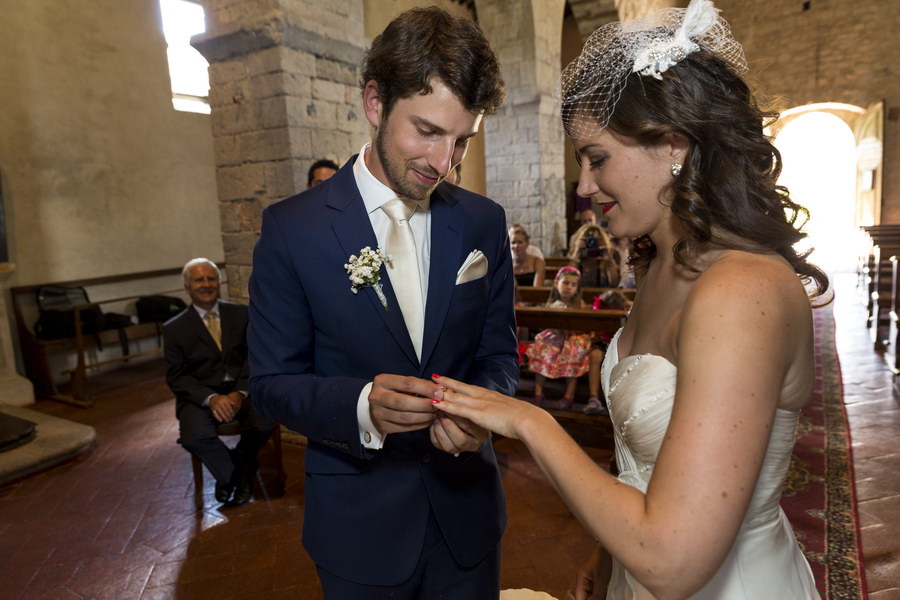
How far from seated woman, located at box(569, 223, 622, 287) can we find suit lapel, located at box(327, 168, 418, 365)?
4467mm

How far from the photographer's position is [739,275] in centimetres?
94

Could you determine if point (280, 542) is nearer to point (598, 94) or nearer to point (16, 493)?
point (16, 493)

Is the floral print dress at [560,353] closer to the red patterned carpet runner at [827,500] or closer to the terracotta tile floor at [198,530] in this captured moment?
the terracotta tile floor at [198,530]

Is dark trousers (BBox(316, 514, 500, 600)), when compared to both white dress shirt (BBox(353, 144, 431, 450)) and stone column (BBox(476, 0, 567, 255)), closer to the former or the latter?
white dress shirt (BBox(353, 144, 431, 450))

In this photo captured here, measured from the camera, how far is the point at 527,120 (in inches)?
323

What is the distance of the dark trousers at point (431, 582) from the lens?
1406 millimetres

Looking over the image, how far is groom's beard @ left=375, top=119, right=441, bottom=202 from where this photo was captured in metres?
1.44

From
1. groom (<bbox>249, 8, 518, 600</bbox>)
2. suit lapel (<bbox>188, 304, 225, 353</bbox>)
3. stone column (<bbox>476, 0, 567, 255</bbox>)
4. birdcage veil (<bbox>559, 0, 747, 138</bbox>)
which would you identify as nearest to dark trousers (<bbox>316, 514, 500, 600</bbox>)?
groom (<bbox>249, 8, 518, 600</bbox>)

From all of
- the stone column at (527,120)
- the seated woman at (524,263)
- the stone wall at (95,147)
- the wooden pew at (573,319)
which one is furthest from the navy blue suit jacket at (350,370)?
the stone column at (527,120)

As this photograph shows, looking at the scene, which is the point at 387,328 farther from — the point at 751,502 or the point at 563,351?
the point at 563,351

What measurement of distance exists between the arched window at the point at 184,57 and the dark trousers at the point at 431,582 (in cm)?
786

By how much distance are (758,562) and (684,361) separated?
1.92 feet

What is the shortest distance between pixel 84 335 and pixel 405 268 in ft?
20.2

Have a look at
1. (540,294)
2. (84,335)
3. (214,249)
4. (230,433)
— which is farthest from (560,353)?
(214,249)
